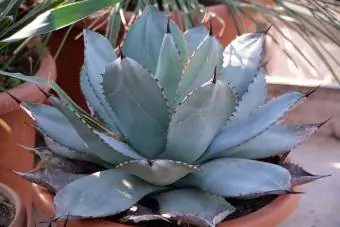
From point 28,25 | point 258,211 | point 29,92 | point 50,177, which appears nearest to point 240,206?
point 258,211

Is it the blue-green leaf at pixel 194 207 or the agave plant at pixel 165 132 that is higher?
the agave plant at pixel 165 132

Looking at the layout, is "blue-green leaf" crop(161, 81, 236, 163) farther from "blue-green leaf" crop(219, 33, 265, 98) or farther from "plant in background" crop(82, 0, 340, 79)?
"plant in background" crop(82, 0, 340, 79)

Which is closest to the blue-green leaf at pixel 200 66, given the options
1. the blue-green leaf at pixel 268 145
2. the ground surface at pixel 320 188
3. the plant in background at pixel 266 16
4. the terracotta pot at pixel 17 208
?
the blue-green leaf at pixel 268 145

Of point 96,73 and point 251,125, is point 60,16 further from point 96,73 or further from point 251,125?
point 251,125

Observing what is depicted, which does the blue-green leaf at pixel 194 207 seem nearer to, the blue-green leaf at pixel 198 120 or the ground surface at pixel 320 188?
the blue-green leaf at pixel 198 120

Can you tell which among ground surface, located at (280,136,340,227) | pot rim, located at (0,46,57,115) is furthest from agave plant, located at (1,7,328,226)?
ground surface, located at (280,136,340,227)

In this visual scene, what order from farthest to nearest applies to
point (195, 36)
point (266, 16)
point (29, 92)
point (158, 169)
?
point (266, 16) < point (29, 92) < point (195, 36) < point (158, 169)
